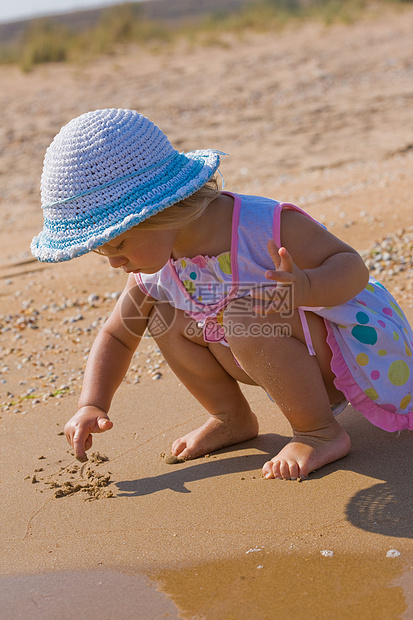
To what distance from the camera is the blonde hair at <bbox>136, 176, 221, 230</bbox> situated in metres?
1.97

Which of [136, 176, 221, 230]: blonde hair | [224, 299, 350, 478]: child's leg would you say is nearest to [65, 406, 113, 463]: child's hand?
[224, 299, 350, 478]: child's leg

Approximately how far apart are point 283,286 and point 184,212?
36cm

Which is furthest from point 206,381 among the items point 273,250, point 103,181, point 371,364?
point 103,181

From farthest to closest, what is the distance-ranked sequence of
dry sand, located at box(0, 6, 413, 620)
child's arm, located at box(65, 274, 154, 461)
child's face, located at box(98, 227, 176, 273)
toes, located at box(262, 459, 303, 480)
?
child's arm, located at box(65, 274, 154, 461), toes, located at box(262, 459, 303, 480), child's face, located at box(98, 227, 176, 273), dry sand, located at box(0, 6, 413, 620)

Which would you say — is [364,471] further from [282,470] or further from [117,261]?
[117,261]

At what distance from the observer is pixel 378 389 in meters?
2.10

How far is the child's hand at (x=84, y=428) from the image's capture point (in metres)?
2.10

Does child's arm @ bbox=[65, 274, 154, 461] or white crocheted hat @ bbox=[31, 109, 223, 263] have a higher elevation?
white crocheted hat @ bbox=[31, 109, 223, 263]

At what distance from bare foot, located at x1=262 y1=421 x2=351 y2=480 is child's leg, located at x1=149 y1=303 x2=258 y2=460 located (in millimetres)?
238

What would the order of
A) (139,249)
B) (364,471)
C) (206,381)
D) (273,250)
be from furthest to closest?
1. (206,381)
2. (364,471)
3. (139,249)
4. (273,250)

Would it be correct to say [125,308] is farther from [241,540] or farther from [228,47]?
[228,47]

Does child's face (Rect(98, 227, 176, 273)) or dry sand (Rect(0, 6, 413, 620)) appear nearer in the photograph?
dry sand (Rect(0, 6, 413, 620))

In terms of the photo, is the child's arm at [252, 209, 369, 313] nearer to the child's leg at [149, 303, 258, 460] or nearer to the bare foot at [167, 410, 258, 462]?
the child's leg at [149, 303, 258, 460]

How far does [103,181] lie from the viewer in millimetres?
1873
